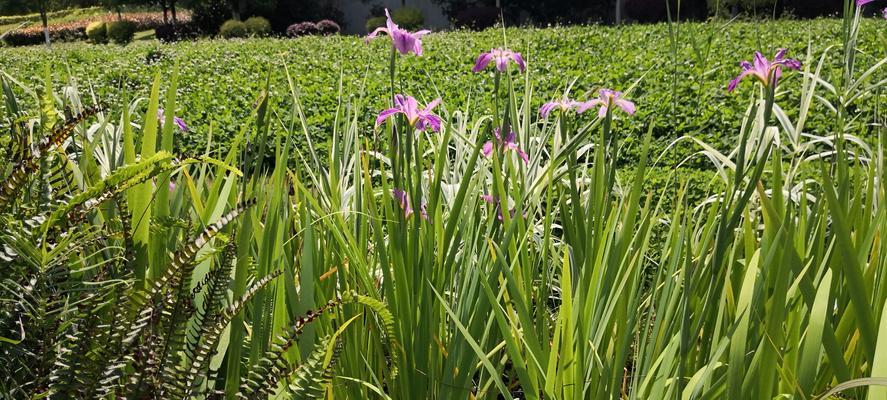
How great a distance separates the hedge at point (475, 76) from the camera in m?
4.89

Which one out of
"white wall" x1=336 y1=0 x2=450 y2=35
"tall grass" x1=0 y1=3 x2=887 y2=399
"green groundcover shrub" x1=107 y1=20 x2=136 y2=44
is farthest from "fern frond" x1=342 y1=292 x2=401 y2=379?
"white wall" x1=336 y1=0 x2=450 y2=35

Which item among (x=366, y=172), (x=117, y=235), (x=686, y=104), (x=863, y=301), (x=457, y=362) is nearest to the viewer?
(x=863, y=301)

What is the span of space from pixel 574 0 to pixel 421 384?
86.2 feet

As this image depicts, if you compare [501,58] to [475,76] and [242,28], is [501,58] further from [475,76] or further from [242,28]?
[242,28]

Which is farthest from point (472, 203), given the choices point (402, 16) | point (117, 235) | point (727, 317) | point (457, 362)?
point (402, 16)

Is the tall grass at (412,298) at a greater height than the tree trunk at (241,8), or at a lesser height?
lesser

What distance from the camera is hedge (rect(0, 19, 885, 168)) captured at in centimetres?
489

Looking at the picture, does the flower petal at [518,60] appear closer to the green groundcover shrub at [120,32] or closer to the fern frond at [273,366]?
the fern frond at [273,366]

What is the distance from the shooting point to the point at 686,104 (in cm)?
552

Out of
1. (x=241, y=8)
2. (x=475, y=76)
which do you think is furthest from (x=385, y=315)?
(x=241, y=8)

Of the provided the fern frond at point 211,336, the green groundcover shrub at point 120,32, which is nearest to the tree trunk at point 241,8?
the green groundcover shrub at point 120,32

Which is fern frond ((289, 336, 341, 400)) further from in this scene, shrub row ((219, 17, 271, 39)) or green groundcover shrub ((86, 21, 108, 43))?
green groundcover shrub ((86, 21, 108, 43))

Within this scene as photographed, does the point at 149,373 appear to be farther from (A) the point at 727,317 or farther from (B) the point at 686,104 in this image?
(B) the point at 686,104

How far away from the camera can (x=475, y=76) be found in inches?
272
